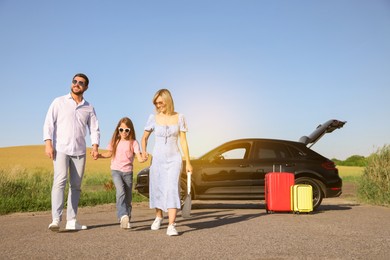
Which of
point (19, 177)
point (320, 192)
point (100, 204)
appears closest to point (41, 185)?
point (19, 177)

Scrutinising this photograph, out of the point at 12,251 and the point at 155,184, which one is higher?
the point at 155,184

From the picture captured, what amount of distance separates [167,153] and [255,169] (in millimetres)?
5151

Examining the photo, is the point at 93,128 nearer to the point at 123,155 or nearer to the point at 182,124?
the point at 123,155

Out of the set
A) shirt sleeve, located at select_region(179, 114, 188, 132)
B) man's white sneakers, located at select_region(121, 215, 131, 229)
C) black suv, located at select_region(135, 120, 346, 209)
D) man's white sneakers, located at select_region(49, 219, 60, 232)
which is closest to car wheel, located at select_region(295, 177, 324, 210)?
black suv, located at select_region(135, 120, 346, 209)

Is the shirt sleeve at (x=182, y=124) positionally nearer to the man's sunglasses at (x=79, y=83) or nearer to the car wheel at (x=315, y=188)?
the man's sunglasses at (x=79, y=83)

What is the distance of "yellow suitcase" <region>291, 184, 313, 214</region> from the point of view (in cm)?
1077

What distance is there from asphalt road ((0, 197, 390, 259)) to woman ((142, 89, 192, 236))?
0.53 m

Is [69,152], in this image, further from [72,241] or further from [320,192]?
[320,192]

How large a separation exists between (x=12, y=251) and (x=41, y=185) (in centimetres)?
1135

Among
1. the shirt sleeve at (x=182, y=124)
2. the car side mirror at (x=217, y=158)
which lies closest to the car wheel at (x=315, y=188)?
the car side mirror at (x=217, y=158)

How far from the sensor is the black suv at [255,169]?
12.1 meters

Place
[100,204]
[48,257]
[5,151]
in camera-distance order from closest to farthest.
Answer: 1. [48,257]
2. [100,204]
3. [5,151]

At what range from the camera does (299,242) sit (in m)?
6.82

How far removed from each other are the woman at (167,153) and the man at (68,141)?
1.10m
